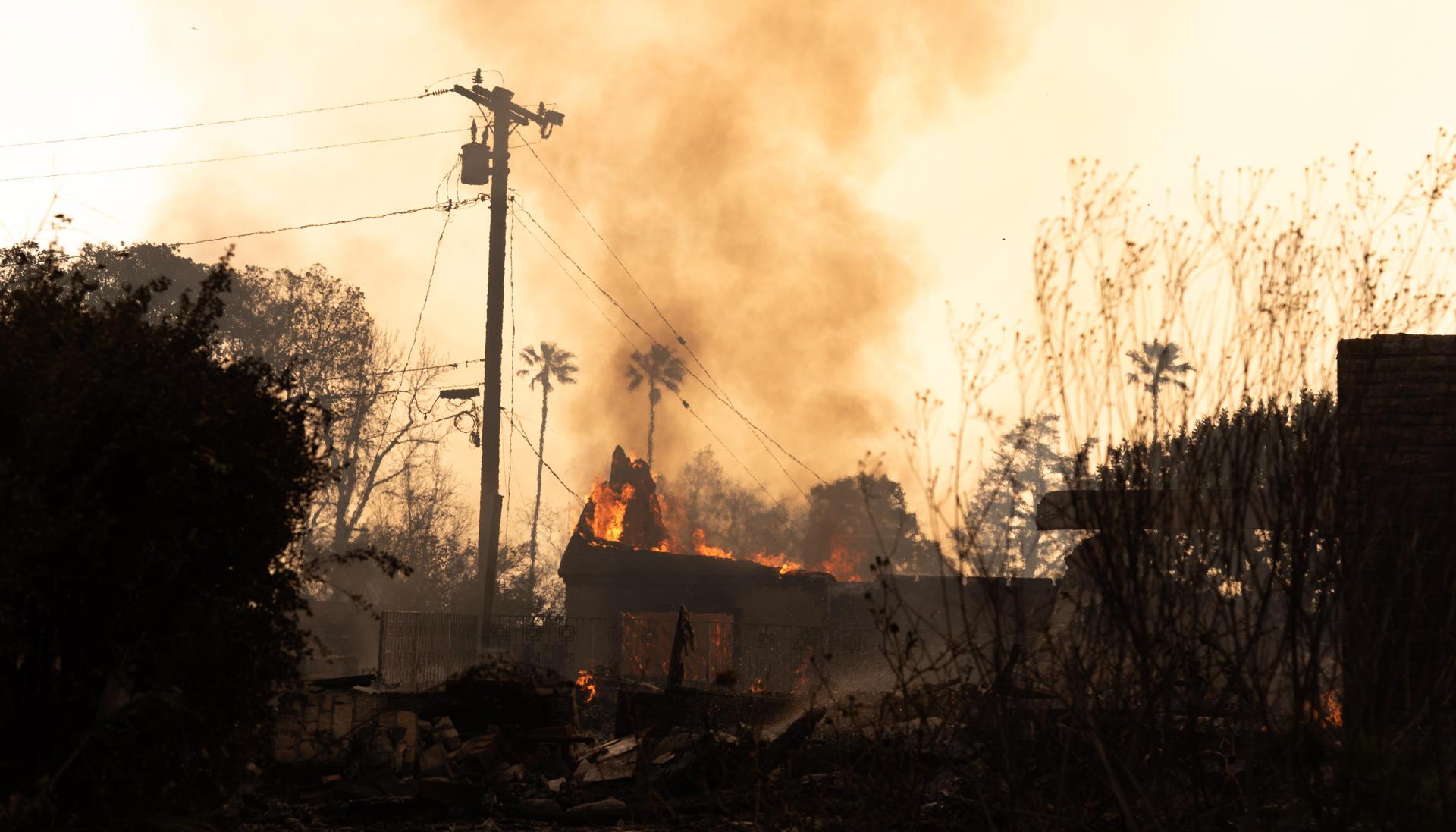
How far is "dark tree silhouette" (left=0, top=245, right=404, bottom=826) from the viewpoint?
646cm

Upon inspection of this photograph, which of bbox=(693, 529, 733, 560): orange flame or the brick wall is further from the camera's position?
bbox=(693, 529, 733, 560): orange flame

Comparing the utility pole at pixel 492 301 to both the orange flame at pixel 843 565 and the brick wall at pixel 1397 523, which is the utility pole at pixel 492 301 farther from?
the orange flame at pixel 843 565

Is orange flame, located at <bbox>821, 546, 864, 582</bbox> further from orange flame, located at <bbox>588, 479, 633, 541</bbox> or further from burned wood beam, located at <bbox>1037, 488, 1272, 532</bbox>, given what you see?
burned wood beam, located at <bbox>1037, 488, 1272, 532</bbox>

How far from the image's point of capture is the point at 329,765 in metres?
13.6

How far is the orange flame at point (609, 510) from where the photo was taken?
35750 millimetres

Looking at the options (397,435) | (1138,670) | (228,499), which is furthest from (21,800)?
(397,435)

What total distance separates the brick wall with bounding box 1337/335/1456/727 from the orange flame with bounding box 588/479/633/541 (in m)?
28.4

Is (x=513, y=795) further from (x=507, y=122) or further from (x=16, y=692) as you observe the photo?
(x=507, y=122)

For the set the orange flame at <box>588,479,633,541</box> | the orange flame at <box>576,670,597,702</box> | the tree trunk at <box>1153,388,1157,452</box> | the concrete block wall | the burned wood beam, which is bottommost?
the orange flame at <box>576,670,597,702</box>

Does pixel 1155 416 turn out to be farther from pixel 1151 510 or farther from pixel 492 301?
pixel 492 301

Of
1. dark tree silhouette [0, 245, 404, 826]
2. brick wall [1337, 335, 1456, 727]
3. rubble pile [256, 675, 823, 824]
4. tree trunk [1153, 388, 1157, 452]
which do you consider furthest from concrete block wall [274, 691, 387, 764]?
brick wall [1337, 335, 1456, 727]

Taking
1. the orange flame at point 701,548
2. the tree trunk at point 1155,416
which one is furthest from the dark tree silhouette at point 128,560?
the orange flame at point 701,548

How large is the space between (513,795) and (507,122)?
57.3 ft

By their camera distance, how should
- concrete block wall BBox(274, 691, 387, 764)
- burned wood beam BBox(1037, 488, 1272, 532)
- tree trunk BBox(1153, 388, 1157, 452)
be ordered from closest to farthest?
tree trunk BBox(1153, 388, 1157, 452)
burned wood beam BBox(1037, 488, 1272, 532)
concrete block wall BBox(274, 691, 387, 764)
